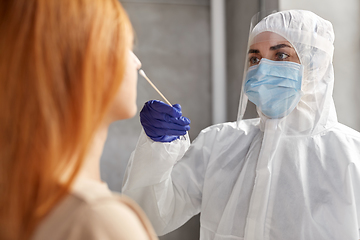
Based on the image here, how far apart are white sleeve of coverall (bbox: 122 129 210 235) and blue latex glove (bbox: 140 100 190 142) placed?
7 centimetres

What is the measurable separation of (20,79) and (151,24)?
1.97m

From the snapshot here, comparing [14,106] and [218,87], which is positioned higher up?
[14,106]

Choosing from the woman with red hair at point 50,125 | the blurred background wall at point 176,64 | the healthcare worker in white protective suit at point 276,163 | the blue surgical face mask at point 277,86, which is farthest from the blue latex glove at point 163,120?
the blurred background wall at point 176,64

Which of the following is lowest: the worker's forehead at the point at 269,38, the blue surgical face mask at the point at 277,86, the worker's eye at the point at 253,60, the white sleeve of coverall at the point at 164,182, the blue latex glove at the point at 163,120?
the white sleeve of coverall at the point at 164,182

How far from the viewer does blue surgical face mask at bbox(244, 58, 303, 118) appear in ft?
3.29

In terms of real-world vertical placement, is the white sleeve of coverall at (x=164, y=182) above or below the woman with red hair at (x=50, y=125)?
below

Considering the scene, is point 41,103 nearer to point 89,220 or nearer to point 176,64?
point 89,220

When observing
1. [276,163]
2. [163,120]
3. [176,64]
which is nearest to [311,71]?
[276,163]

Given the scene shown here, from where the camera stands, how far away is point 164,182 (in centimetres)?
109

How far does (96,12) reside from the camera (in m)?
0.42

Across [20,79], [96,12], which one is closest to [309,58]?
[96,12]

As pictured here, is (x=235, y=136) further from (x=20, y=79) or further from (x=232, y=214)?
(x=20, y=79)

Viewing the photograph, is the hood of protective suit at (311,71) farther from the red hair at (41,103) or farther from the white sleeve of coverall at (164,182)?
the red hair at (41,103)

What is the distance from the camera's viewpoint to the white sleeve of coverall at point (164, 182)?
1.05 meters
